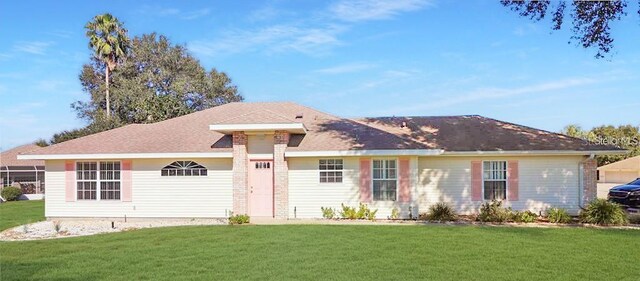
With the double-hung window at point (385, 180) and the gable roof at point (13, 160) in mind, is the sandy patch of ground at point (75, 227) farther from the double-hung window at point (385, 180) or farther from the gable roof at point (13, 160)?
the gable roof at point (13, 160)

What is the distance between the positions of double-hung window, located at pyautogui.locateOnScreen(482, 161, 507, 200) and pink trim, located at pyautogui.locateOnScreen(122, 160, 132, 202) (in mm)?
13104

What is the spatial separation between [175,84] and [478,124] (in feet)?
85.5

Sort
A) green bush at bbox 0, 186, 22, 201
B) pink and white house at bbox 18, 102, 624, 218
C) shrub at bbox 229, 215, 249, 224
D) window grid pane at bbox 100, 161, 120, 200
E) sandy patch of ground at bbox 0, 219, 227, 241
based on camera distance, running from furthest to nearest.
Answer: green bush at bbox 0, 186, 22, 201, window grid pane at bbox 100, 161, 120, 200, pink and white house at bbox 18, 102, 624, 218, shrub at bbox 229, 215, 249, 224, sandy patch of ground at bbox 0, 219, 227, 241

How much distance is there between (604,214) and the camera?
18.7 m

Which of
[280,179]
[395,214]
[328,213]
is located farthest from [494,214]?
[280,179]

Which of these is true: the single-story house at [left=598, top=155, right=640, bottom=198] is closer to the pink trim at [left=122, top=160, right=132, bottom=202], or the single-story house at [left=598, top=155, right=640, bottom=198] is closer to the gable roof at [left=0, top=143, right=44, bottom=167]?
the pink trim at [left=122, top=160, right=132, bottom=202]

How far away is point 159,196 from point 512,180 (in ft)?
42.6

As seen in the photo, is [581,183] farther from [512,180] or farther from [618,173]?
[618,173]

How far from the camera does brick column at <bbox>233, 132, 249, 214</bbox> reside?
20922mm

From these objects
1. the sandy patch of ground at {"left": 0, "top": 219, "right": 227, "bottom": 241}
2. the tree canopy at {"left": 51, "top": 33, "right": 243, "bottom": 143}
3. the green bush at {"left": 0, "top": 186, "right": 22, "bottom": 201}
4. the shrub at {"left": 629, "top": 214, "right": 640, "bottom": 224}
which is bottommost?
the green bush at {"left": 0, "top": 186, "right": 22, "bottom": 201}

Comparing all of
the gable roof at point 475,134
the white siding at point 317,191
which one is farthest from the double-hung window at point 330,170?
the gable roof at point 475,134

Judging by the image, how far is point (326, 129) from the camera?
2311cm

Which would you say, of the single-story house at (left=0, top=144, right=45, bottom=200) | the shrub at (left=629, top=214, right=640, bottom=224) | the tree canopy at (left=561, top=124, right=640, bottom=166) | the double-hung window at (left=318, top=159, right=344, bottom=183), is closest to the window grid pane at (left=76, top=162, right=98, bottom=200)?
the double-hung window at (left=318, top=159, right=344, bottom=183)

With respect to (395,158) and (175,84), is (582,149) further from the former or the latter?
(175,84)
